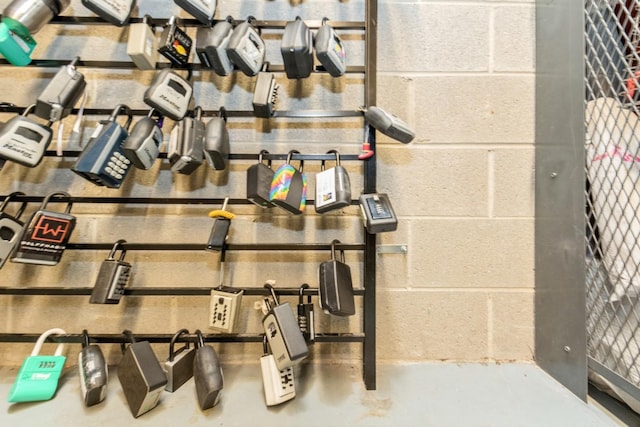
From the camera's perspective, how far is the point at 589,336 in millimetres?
732

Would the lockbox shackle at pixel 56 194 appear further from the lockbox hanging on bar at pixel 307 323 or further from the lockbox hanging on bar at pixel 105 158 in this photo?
the lockbox hanging on bar at pixel 307 323

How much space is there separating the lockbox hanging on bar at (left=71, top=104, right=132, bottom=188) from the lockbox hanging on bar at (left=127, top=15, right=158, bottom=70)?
0.16 metres

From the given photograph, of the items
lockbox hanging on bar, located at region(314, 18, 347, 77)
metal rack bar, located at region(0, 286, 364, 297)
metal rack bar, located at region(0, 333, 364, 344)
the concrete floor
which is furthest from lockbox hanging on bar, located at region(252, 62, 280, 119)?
the concrete floor

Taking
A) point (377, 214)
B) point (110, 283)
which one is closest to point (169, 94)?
point (110, 283)

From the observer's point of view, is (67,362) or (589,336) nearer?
(589,336)

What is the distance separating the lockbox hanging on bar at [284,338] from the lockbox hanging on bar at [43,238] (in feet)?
1.78

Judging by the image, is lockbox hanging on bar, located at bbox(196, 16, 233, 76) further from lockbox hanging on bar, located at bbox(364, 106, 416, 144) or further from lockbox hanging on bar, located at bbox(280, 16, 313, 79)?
lockbox hanging on bar, located at bbox(364, 106, 416, 144)

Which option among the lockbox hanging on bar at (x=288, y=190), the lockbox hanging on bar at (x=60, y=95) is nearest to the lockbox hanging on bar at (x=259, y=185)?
the lockbox hanging on bar at (x=288, y=190)

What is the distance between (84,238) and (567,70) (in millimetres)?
1406

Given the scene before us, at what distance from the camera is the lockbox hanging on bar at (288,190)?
0.69 m

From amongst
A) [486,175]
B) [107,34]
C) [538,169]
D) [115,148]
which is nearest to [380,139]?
[486,175]

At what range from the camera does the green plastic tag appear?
2.26 ft

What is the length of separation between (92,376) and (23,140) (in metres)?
0.56

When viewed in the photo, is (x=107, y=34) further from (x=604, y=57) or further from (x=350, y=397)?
(x=604, y=57)
